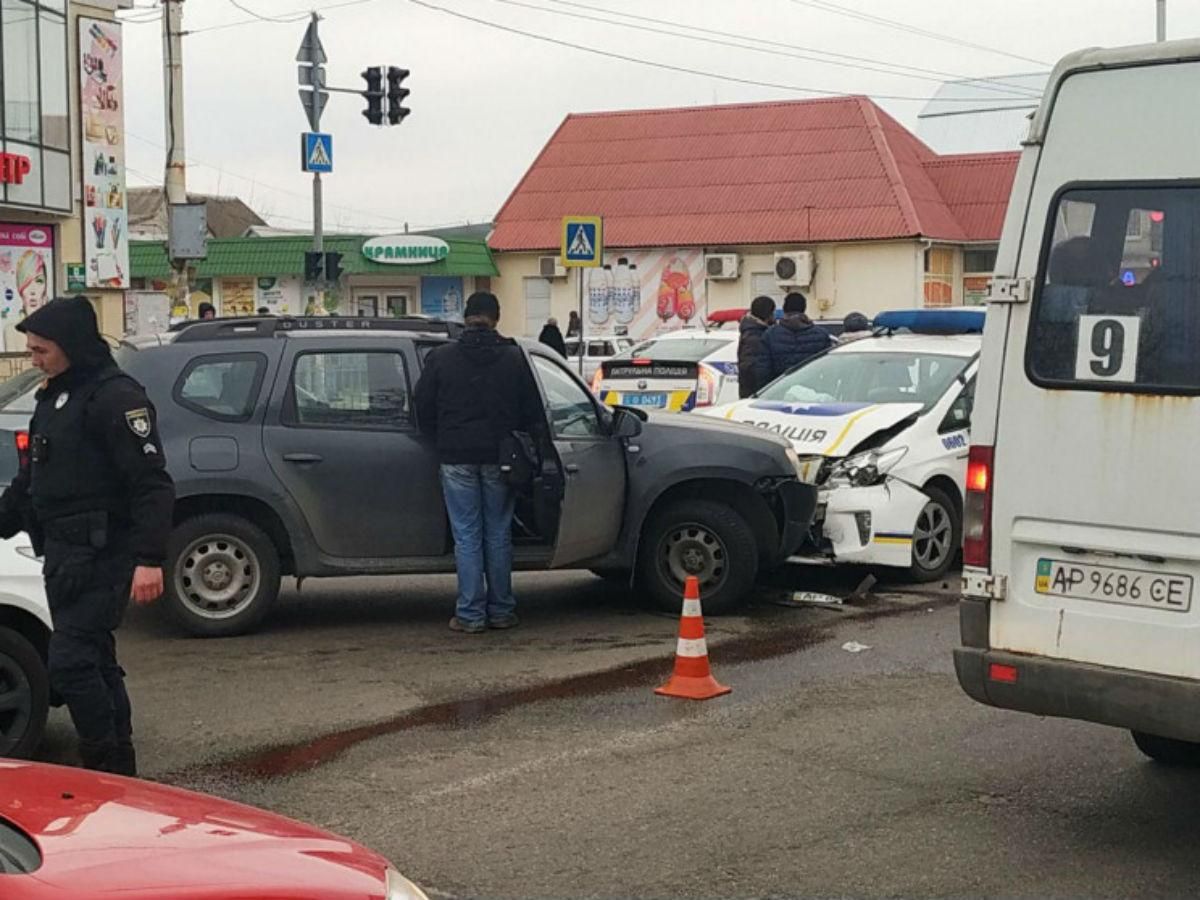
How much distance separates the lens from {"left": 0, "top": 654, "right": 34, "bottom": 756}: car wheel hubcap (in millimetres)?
6445

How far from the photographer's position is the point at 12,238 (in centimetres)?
2773

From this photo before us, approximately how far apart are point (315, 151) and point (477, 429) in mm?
16523

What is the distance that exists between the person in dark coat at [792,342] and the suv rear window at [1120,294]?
334 inches

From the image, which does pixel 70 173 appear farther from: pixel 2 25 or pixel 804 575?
pixel 804 575

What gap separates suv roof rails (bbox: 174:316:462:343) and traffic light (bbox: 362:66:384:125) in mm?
16543

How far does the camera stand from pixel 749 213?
40281 millimetres

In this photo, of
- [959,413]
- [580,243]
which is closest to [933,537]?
[959,413]

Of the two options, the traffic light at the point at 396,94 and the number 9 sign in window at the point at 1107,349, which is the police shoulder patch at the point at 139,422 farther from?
the traffic light at the point at 396,94

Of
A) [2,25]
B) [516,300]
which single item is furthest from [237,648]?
[516,300]

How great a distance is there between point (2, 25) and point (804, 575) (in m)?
19.8

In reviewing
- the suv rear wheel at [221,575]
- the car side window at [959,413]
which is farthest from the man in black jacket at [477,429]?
the car side window at [959,413]

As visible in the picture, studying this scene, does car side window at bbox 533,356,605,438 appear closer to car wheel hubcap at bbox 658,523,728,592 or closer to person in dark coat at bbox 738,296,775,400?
car wheel hubcap at bbox 658,523,728,592

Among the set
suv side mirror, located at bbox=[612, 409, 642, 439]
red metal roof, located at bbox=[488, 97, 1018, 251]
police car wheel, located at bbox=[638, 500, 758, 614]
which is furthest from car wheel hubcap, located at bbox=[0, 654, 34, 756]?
red metal roof, located at bbox=[488, 97, 1018, 251]

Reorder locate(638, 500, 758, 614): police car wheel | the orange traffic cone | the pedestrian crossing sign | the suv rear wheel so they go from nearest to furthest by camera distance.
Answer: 1. the orange traffic cone
2. the suv rear wheel
3. locate(638, 500, 758, 614): police car wheel
4. the pedestrian crossing sign
